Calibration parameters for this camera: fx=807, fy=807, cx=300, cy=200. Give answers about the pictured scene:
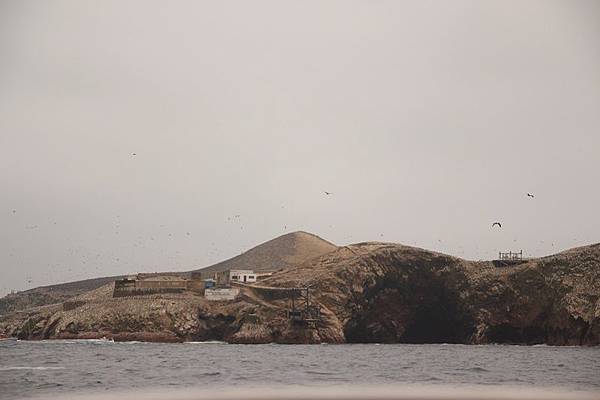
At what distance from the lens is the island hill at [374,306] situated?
97750 mm

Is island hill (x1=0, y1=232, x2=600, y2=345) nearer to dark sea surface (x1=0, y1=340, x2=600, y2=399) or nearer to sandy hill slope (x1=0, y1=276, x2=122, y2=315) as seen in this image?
dark sea surface (x1=0, y1=340, x2=600, y2=399)

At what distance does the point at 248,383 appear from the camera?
3747cm

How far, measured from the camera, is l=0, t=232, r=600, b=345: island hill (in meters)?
97.8

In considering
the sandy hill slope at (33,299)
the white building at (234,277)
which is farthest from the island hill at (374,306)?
the sandy hill slope at (33,299)

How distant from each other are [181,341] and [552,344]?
145 ft

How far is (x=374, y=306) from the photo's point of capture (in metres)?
108

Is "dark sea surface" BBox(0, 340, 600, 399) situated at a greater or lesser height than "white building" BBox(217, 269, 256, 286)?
lesser

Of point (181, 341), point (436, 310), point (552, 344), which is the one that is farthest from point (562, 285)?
point (181, 341)

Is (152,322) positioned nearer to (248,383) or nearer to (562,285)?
(562,285)

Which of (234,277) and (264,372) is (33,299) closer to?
(234,277)

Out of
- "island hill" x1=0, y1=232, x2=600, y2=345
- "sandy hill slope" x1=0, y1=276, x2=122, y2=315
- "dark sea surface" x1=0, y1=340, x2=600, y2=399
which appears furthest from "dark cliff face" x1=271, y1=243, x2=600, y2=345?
"sandy hill slope" x1=0, y1=276, x2=122, y2=315

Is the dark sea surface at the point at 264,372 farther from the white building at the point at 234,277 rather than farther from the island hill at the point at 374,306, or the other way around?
the white building at the point at 234,277

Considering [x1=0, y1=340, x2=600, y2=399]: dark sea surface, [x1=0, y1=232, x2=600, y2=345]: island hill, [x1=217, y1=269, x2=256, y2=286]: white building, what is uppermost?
[x1=217, y1=269, x2=256, y2=286]: white building

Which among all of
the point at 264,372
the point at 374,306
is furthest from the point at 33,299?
the point at 264,372
